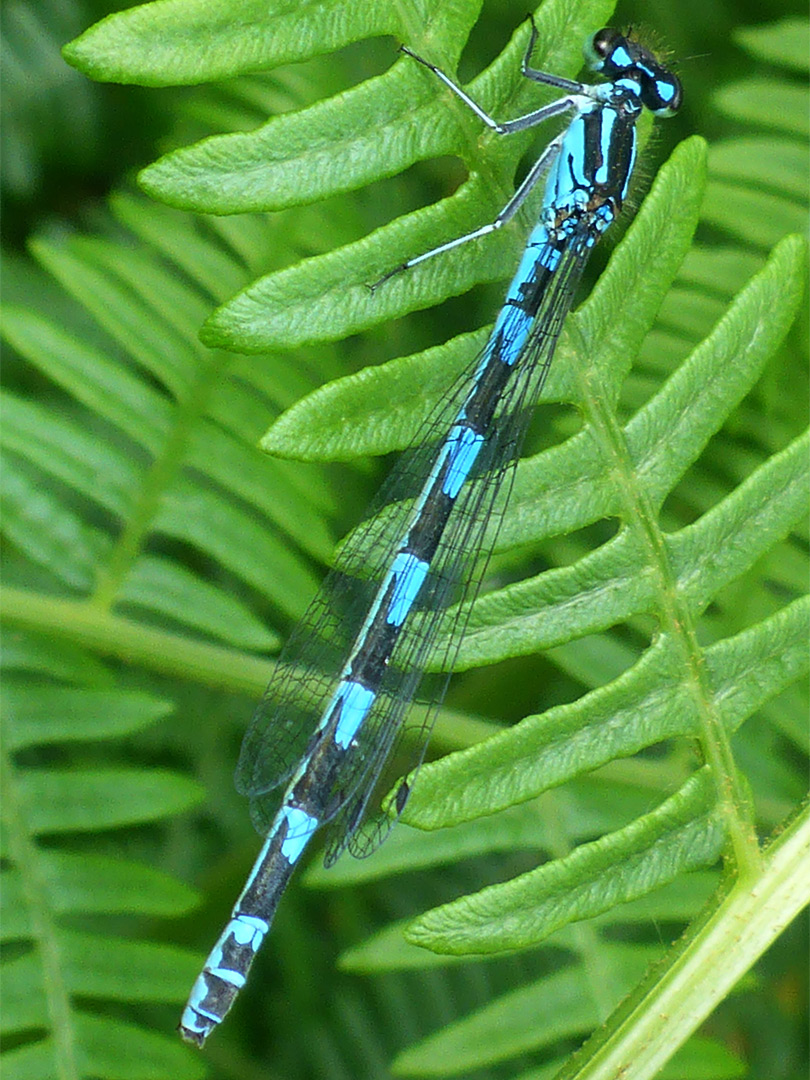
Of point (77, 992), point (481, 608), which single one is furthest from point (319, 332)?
point (77, 992)

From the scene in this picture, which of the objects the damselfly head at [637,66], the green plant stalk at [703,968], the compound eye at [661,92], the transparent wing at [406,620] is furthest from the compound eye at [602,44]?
the green plant stalk at [703,968]

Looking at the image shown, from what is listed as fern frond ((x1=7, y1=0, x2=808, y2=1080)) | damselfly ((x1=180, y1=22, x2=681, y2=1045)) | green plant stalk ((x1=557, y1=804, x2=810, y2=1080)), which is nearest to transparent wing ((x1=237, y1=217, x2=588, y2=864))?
damselfly ((x1=180, y1=22, x2=681, y2=1045))

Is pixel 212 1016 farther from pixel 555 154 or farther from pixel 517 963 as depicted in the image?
pixel 555 154

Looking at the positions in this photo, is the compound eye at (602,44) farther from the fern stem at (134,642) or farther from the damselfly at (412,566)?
the fern stem at (134,642)

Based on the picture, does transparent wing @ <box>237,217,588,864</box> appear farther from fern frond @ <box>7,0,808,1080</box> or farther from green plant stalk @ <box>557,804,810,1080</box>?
green plant stalk @ <box>557,804,810,1080</box>

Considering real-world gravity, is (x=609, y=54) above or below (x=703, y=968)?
above

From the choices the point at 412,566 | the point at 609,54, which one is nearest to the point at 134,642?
the point at 412,566

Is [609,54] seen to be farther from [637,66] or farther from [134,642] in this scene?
[134,642]
